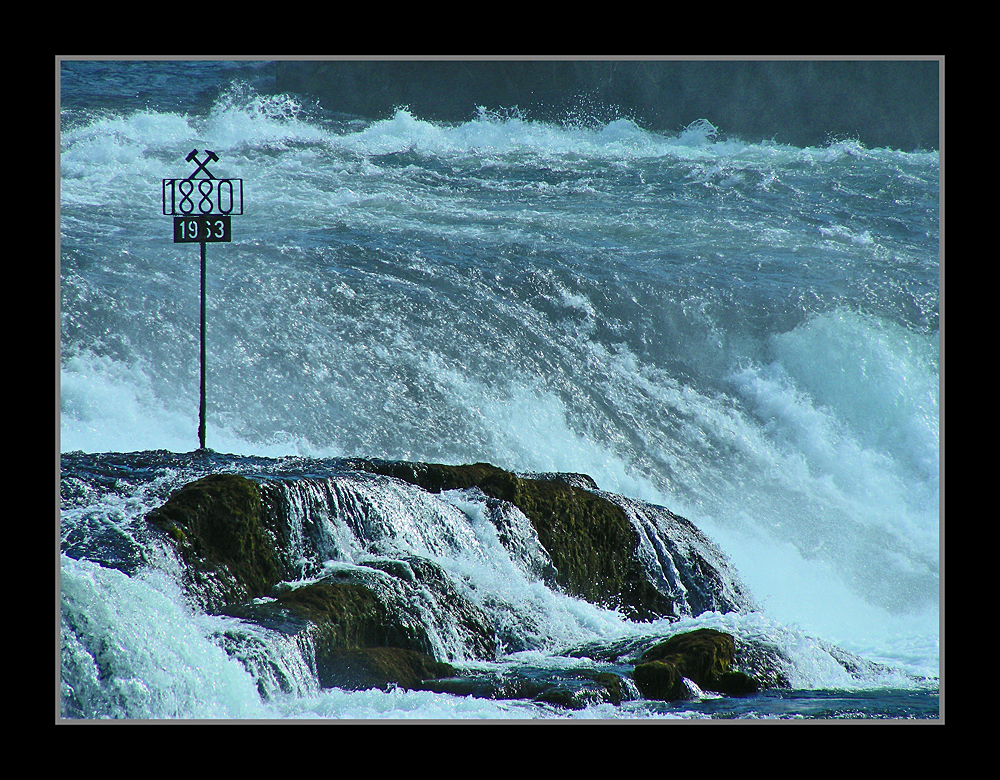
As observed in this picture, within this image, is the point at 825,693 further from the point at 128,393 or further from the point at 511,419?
the point at 128,393

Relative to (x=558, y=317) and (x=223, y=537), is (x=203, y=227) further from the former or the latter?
(x=558, y=317)

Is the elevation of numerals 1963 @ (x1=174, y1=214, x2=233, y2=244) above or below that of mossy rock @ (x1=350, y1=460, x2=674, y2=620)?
above

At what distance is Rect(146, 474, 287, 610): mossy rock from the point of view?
4.14m

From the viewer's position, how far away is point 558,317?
352 inches

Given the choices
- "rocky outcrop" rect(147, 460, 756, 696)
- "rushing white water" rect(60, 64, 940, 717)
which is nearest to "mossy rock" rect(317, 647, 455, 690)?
"rocky outcrop" rect(147, 460, 756, 696)

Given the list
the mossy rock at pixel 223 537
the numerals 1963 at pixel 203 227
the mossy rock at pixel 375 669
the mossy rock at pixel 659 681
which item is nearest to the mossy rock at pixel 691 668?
the mossy rock at pixel 659 681

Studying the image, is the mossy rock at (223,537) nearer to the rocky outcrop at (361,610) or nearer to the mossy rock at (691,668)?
the rocky outcrop at (361,610)

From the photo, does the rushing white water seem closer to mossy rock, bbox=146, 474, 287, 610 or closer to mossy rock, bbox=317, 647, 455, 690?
mossy rock, bbox=146, 474, 287, 610

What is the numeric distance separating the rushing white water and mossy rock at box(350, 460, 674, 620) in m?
0.81

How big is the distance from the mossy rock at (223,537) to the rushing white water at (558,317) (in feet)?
6.49

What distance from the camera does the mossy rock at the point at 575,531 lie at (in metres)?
5.36

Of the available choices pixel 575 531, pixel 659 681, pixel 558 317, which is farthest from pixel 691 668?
pixel 558 317

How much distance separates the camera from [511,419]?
7.85 m

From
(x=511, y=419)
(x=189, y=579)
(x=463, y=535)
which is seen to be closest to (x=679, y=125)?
(x=511, y=419)
